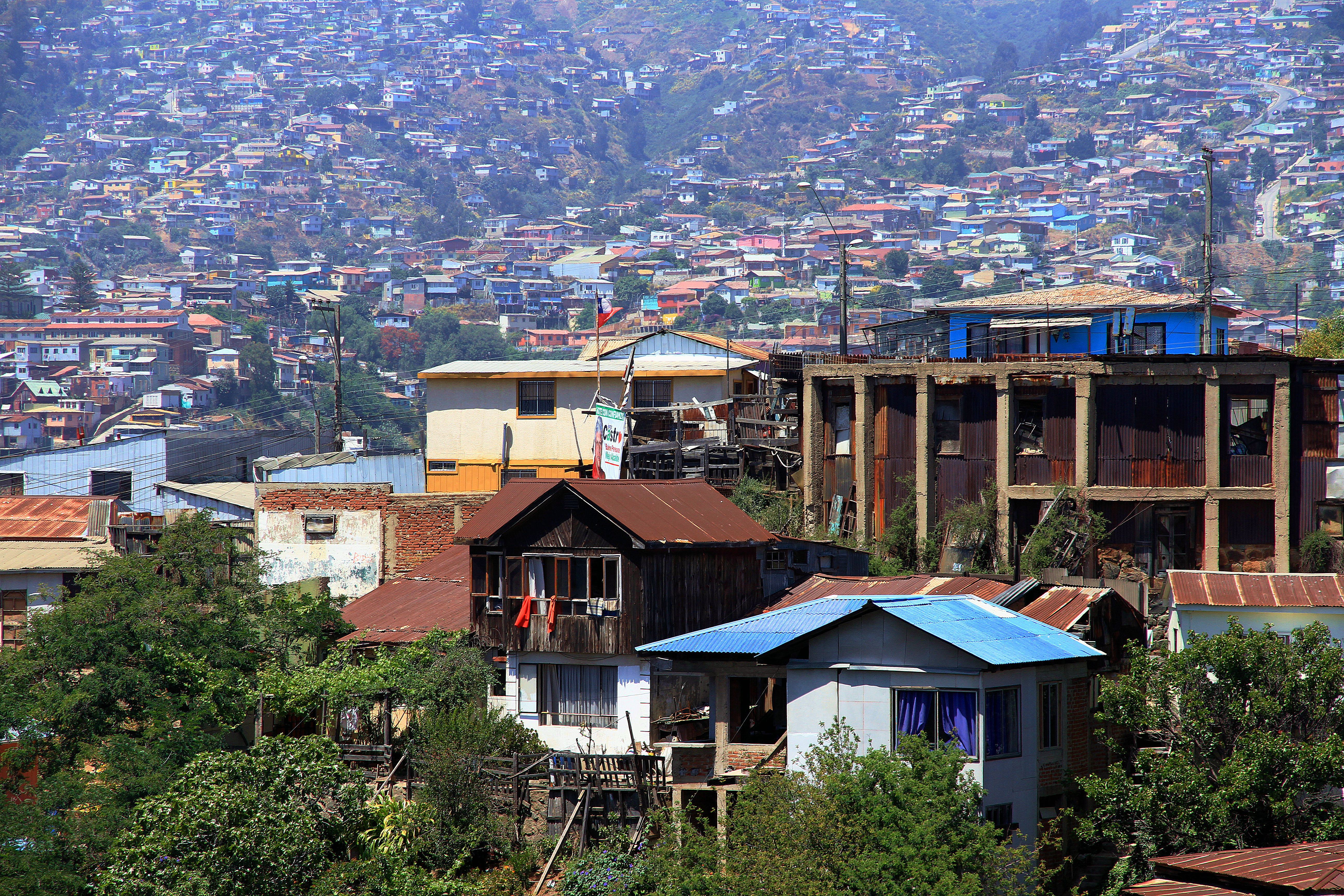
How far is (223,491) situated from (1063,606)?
1395 inches

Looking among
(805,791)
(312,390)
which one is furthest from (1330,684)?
(312,390)

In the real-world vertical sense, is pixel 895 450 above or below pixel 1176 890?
above

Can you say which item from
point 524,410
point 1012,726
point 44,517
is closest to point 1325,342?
point 524,410

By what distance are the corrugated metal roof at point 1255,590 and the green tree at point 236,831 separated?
55.3ft

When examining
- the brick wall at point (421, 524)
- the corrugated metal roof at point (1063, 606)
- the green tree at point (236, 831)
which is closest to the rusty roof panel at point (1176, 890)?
the corrugated metal roof at point (1063, 606)

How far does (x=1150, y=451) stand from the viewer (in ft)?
133

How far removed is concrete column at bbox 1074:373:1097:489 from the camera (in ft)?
132

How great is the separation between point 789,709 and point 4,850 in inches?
539

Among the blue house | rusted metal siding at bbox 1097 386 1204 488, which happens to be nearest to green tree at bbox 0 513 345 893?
rusted metal siding at bbox 1097 386 1204 488

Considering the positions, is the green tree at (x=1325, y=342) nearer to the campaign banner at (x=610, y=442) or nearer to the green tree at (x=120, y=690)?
Result: the campaign banner at (x=610, y=442)

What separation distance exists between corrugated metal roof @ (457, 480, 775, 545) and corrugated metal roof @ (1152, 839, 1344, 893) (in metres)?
12.1

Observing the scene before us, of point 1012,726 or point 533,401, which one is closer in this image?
point 1012,726

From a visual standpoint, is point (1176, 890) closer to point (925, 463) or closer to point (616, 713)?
point (616, 713)

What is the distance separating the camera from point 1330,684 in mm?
23141
